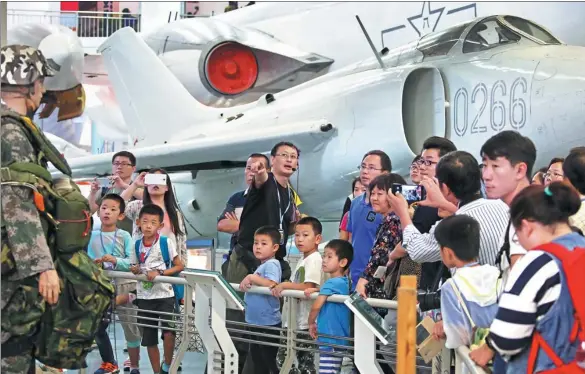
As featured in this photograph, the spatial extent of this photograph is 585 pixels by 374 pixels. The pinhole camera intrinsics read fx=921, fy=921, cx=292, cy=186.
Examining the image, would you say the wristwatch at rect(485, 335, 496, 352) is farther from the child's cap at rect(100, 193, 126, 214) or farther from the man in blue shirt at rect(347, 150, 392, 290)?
the child's cap at rect(100, 193, 126, 214)

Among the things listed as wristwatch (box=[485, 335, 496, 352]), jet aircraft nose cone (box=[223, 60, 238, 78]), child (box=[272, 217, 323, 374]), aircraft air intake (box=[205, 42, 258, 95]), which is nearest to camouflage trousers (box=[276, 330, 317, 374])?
child (box=[272, 217, 323, 374])

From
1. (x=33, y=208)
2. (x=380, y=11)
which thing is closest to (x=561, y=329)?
(x=33, y=208)

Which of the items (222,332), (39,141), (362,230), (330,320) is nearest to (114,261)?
(222,332)

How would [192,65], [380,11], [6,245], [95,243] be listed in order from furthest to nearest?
[192,65] → [380,11] → [95,243] → [6,245]

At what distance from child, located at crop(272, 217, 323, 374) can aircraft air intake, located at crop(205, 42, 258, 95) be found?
9.86 metres

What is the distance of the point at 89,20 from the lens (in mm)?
26938

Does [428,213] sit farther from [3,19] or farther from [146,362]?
[146,362]

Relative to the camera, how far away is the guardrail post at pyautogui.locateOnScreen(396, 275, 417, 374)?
365cm

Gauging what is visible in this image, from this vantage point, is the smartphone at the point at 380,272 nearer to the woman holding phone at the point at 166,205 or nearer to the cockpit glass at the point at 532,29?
the woman holding phone at the point at 166,205

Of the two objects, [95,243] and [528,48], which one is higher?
[528,48]

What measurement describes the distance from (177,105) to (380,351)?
9.63m

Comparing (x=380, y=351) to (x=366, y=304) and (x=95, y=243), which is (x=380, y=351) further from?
(x=95, y=243)

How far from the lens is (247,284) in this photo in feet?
19.0

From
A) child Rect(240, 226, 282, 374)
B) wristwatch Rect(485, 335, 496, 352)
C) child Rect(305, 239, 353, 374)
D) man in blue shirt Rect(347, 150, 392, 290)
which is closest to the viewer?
wristwatch Rect(485, 335, 496, 352)
